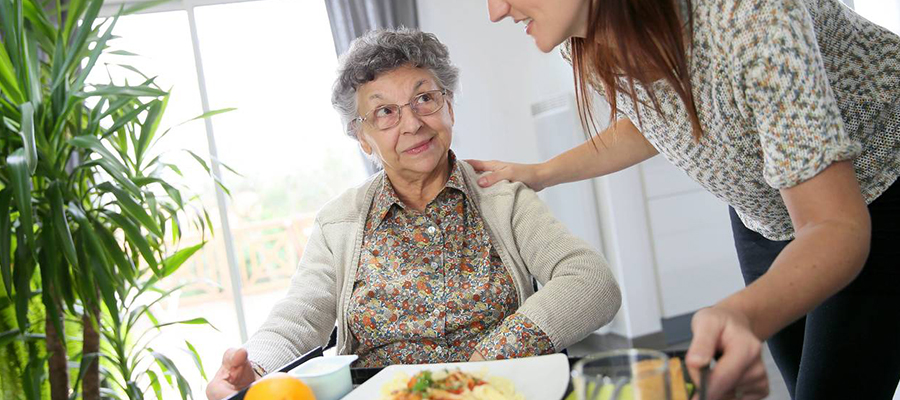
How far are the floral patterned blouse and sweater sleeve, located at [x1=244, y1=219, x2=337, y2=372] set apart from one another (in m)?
0.08

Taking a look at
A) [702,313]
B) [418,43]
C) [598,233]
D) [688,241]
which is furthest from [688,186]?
[702,313]

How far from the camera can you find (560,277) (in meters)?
1.43

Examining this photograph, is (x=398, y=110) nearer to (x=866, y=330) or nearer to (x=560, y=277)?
(x=560, y=277)

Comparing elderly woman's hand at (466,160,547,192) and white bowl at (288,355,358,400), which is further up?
elderly woman's hand at (466,160,547,192)

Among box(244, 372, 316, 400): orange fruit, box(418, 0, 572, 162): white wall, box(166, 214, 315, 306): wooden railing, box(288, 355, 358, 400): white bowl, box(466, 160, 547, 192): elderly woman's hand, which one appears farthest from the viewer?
box(166, 214, 315, 306): wooden railing

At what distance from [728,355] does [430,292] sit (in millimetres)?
979

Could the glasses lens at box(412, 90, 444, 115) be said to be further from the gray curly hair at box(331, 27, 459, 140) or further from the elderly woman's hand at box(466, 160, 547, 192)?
the elderly woman's hand at box(466, 160, 547, 192)

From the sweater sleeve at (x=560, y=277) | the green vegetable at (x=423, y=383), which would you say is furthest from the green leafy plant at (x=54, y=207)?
the green vegetable at (x=423, y=383)

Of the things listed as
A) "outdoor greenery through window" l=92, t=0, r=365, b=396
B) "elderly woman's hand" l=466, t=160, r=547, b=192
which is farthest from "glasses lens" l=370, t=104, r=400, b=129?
"outdoor greenery through window" l=92, t=0, r=365, b=396

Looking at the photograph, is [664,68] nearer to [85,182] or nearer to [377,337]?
[377,337]

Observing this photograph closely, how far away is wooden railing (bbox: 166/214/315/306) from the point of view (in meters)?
5.64

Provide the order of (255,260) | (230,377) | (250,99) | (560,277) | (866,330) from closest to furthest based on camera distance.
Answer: (866,330)
(230,377)
(560,277)
(250,99)
(255,260)

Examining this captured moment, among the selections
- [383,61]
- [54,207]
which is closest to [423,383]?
[383,61]

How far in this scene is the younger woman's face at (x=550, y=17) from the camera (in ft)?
3.27
